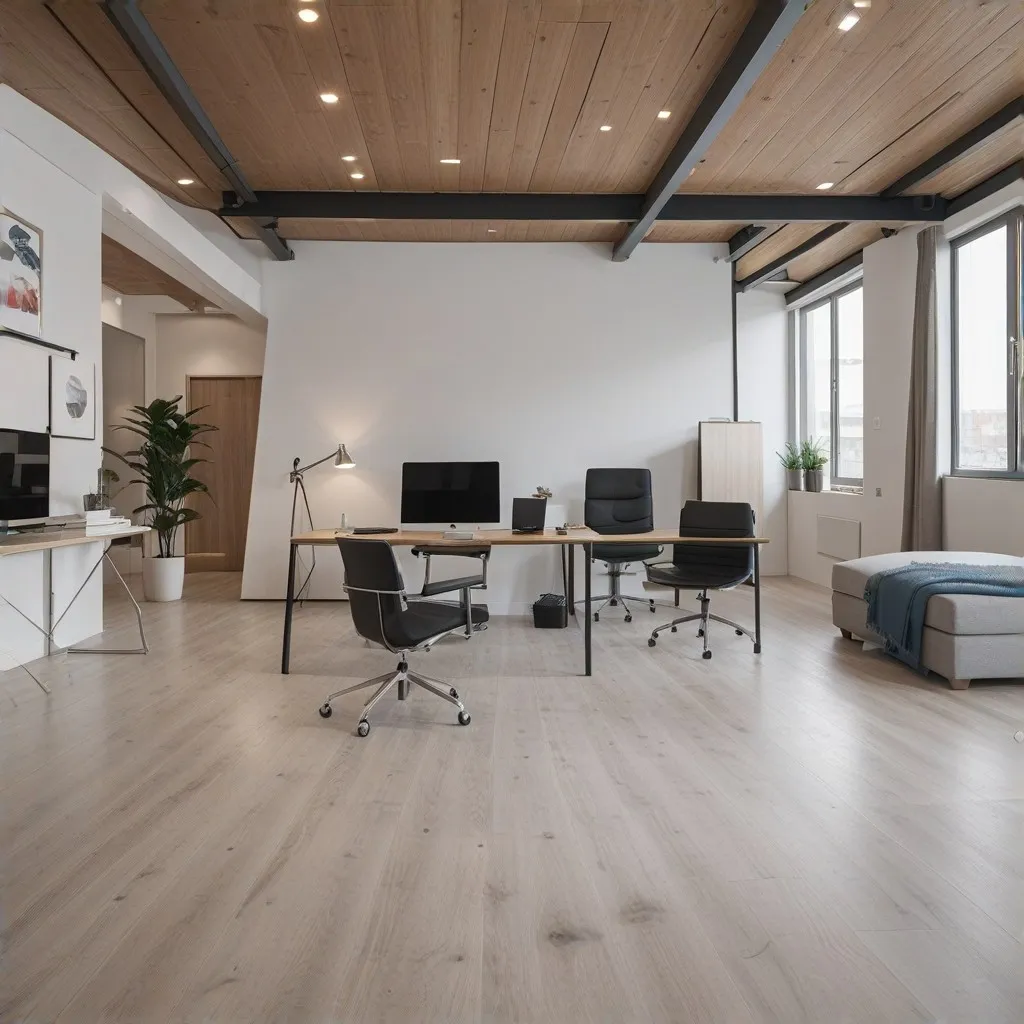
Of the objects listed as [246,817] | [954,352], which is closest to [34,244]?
[246,817]

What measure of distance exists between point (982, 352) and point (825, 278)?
2254 mm

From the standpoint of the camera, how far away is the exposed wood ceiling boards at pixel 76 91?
373 cm

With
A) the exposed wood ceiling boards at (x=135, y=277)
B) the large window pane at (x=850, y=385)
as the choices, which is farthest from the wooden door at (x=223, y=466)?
the large window pane at (x=850, y=385)

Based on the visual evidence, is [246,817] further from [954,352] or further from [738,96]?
[954,352]

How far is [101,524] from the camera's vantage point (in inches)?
186

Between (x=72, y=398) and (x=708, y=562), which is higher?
(x=72, y=398)

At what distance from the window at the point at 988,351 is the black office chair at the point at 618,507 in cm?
A: 235

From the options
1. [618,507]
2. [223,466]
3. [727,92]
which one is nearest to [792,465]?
[618,507]

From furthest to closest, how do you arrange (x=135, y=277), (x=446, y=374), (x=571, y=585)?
(x=135, y=277), (x=446, y=374), (x=571, y=585)

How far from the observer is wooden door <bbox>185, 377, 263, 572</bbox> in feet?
29.9

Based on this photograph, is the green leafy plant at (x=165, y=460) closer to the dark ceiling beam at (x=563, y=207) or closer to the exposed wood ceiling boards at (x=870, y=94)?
the dark ceiling beam at (x=563, y=207)

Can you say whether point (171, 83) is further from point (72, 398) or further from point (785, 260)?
point (785, 260)

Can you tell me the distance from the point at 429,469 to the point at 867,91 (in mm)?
3744

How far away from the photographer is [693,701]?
400 cm
